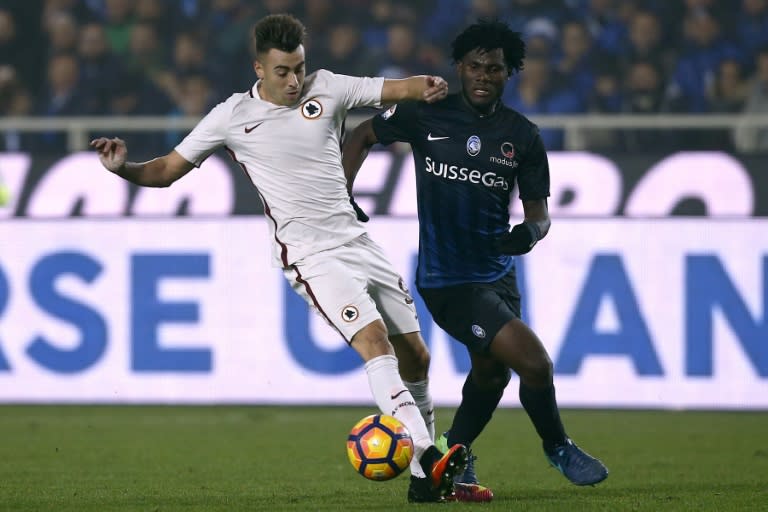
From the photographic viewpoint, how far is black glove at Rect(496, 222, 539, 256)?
5660mm

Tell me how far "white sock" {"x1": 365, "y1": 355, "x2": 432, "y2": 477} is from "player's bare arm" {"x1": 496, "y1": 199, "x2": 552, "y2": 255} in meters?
0.65

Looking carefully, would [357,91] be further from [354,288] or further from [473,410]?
[473,410]

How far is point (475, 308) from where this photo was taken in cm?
586

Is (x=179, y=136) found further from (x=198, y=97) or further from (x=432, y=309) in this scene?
(x=432, y=309)

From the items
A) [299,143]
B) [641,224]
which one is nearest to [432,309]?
[299,143]

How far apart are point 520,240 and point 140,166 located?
5.19 feet

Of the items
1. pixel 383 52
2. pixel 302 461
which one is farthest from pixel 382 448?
pixel 383 52

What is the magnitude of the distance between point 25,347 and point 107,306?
2.13ft

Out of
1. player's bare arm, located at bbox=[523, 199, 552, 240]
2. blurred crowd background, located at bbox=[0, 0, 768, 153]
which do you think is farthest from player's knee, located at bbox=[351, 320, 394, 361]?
blurred crowd background, located at bbox=[0, 0, 768, 153]

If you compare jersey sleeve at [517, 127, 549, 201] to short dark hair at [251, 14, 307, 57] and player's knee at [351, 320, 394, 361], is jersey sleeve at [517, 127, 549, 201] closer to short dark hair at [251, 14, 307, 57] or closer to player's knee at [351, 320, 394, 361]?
player's knee at [351, 320, 394, 361]

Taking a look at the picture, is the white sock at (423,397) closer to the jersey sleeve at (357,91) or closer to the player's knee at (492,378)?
the player's knee at (492,378)

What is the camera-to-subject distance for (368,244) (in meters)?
5.98

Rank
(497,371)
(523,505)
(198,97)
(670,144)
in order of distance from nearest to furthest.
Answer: (523,505)
(497,371)
(670,144)
(198,97)

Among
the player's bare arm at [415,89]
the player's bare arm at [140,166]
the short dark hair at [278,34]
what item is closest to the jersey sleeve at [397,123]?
the player's bare arm at [415,89]
